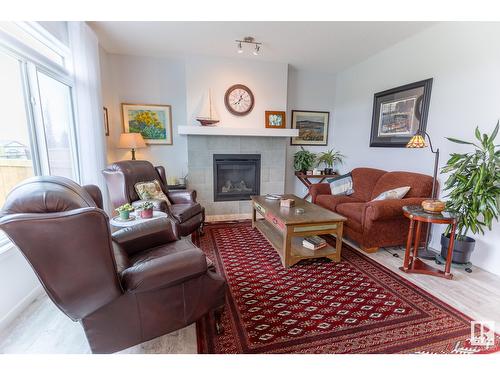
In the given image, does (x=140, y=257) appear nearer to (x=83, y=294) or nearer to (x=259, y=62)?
(x=83, y=294)

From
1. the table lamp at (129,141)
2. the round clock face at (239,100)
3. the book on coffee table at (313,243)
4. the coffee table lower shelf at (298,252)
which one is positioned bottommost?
the coffee table lower shelf at (298,252)

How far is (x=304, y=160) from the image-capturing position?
4.61 m

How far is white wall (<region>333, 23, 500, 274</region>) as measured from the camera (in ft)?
7.79

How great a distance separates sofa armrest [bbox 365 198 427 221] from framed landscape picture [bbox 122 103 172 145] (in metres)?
3.30

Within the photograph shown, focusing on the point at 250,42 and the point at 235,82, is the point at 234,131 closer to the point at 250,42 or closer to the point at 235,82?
the point at 235,82

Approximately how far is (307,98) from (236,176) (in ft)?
6.86

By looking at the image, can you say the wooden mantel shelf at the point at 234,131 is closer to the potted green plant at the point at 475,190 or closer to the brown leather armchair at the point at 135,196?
the brown leather armchair at the point at 135,196

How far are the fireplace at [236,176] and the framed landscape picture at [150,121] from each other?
99cm

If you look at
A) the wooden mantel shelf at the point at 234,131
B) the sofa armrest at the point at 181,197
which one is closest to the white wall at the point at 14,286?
the sofa armrest at the point at 181,197

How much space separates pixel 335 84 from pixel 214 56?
245 cm

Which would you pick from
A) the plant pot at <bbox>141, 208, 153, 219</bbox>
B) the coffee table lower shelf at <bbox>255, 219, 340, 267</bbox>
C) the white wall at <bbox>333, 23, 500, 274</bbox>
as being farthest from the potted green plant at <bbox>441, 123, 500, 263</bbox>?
the plant pot at <bbox>141, 208, 153, 219</bbox>

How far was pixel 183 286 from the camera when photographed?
1.33 metres

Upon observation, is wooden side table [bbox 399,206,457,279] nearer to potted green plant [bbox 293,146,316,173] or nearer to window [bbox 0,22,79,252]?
potted green plant [bbox 293,146,316,173]

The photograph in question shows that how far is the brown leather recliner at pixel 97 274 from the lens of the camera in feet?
3.28
